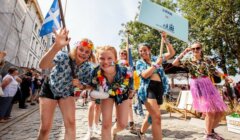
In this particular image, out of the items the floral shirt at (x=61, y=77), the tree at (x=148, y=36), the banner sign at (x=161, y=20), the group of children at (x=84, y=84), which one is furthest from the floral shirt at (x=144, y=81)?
the tree at (x=148, y=36)

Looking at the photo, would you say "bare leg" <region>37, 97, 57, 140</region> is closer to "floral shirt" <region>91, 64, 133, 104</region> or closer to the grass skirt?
"floral shirt" <region>91, 64, 133, 104</region>

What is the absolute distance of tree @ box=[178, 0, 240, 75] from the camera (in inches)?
740

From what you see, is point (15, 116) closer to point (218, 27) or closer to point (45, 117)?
point (45, 117)

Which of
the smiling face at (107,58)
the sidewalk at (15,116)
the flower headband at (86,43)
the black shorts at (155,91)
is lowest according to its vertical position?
the sidewalk at (15,116)

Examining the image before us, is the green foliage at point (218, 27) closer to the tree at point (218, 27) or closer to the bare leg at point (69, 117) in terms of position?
the tree at point (218, 27)

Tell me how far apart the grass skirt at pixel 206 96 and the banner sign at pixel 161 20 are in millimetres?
992

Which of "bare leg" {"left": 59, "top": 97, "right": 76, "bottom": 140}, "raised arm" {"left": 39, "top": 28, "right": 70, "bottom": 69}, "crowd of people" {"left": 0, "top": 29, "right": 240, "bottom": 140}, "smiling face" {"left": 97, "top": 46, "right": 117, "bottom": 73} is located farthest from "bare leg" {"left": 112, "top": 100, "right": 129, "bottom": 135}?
"raised arm" {"left": 39, "top": 28, "right": 70, "bottom": 69}

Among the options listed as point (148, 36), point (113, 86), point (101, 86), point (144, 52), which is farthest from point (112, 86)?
point (148, 36)

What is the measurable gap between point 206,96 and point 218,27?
16378mm

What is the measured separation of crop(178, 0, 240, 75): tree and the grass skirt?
52.1 feet

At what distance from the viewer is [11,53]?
17203 mm

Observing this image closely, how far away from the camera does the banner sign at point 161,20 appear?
14.9ft

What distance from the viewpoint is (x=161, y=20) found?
4625 millimetres

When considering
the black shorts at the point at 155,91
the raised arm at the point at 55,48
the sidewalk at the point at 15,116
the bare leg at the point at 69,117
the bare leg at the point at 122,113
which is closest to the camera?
the raised arm at the point at 55,48
